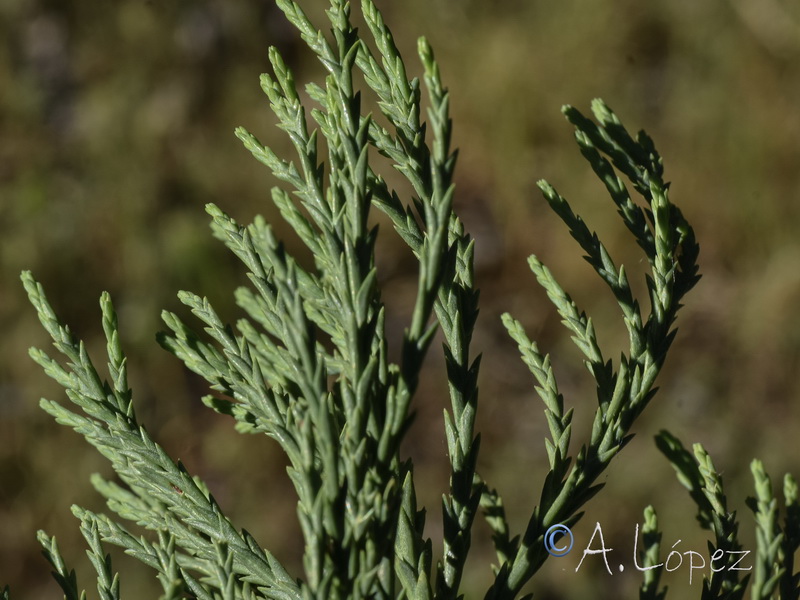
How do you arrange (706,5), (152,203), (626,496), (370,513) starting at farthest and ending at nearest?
(706,5) → (152,203) → (626,496) → (370,513)

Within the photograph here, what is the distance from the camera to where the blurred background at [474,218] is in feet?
13.3

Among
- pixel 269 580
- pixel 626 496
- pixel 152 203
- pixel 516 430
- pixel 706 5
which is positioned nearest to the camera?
pixel 269 580

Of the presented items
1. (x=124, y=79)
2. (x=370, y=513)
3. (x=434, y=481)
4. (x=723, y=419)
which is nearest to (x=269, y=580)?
(x=370, y=513)

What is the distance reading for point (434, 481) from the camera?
4.13m

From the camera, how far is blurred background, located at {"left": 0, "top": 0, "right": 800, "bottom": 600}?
404 centimetres

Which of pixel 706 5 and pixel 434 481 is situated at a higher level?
pixel 706 5

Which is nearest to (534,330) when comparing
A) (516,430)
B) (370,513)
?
(516,430)

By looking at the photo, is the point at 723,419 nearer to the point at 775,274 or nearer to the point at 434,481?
the point at 775,274

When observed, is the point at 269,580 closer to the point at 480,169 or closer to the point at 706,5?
the point at 480,169

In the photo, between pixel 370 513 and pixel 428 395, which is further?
pixel 428 395

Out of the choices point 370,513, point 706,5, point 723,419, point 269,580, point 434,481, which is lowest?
point 269,580

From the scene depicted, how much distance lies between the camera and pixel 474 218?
4723 millimetres

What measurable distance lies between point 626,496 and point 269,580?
10.7 feet

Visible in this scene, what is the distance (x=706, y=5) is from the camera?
16.1 feet
